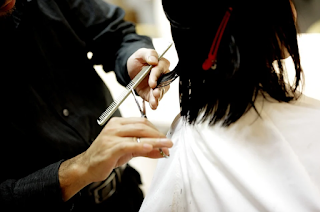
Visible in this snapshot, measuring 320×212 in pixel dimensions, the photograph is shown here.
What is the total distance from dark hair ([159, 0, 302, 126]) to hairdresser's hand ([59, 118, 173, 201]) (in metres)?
0.13

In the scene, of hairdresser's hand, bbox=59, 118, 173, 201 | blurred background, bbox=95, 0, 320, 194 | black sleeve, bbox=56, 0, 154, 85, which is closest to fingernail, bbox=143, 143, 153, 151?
hairdresser's hand, bbox=59, 118, 173, 201

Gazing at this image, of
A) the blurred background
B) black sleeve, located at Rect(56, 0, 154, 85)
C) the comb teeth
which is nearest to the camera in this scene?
the comb teeth

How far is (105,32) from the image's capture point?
0.91 metres

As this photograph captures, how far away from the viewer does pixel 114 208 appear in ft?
3.14

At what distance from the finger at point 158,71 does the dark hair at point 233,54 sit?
0.08m

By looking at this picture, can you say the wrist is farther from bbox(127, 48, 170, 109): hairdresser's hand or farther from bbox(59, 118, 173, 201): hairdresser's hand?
bbox(127, 48, 170, 109): hairdresser's hand

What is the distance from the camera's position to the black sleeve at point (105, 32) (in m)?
0.88

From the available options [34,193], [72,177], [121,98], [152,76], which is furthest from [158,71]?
[34,193]

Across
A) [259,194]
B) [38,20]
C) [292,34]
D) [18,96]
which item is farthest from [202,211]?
[38,20]

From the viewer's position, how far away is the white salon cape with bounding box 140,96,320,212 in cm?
48

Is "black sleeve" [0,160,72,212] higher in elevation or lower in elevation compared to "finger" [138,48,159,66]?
lower

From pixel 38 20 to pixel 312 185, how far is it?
0.87 m

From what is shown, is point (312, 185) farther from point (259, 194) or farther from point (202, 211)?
point (202, 211)

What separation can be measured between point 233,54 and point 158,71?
24 cm
